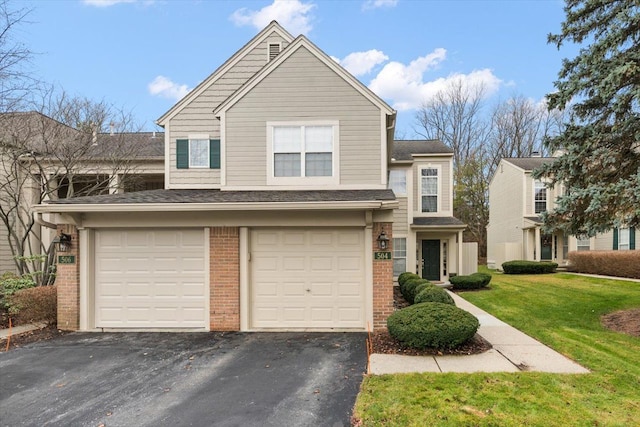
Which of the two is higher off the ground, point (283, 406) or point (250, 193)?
point (250, 193)

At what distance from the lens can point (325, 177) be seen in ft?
30.6

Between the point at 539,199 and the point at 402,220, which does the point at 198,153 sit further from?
the point at 539,199

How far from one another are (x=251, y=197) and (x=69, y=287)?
4657 millimetres

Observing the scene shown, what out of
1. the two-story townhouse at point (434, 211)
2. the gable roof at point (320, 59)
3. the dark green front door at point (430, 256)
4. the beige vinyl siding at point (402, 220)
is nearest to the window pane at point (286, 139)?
the gable roof at point (320, 59)

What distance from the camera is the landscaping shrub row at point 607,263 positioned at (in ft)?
54.9

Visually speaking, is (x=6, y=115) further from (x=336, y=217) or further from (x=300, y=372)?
(x=300, y=372)

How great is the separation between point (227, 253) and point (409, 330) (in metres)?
4.32

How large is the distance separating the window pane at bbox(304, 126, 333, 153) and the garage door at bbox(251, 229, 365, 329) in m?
2.28

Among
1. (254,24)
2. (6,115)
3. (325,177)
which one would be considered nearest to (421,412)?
(325,177)

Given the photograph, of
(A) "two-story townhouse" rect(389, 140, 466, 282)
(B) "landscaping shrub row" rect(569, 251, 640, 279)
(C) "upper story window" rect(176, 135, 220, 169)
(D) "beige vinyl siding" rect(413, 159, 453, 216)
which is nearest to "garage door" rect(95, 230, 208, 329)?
(C) "upper story window" rect(176, 135, 220, 169)

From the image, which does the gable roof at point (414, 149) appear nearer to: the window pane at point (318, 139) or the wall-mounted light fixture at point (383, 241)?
the window pane at point (318, 139)

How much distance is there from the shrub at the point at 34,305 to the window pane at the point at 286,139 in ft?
21.7

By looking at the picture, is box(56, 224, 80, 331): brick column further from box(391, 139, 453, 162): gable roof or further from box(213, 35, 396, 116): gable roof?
box(391, 139, 453, 162): gable roof

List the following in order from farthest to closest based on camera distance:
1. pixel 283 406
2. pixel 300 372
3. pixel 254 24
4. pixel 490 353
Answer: pixel 254 24
pixel 490 353
pixel 300 372
pixel 283 406
